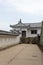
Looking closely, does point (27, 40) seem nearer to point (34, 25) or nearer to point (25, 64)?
point (34, 25)

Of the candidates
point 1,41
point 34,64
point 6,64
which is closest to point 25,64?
point 34,64

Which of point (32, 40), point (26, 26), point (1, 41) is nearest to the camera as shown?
point (1, 41)

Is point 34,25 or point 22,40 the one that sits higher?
point 34,25

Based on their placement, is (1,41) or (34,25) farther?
(34,25)

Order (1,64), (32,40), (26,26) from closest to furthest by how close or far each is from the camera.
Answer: (1,64) → (32,40) → (26,26)

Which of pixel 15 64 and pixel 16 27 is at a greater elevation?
pixel 16 27

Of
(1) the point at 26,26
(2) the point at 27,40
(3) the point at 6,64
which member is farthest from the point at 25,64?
(1) the point at 26,26

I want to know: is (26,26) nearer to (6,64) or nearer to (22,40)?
(22,40)

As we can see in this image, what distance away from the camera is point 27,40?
2816 cm

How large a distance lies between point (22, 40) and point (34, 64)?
2182 cm

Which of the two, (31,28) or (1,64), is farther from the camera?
(31,28)

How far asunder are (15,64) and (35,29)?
101 feet

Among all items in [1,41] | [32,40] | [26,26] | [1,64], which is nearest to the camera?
[1,64]

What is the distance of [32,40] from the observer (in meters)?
28.1
